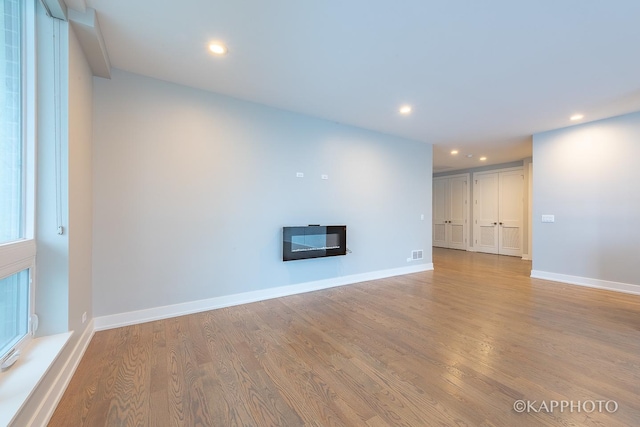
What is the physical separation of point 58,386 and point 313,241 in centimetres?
278

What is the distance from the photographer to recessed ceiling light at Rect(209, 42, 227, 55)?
7.45ft

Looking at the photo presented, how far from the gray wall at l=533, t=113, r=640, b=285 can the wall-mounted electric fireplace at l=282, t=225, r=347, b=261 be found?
3.76 m

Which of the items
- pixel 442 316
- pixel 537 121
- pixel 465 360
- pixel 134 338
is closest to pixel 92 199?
pixel 134 338

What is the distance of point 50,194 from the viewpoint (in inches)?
70.2

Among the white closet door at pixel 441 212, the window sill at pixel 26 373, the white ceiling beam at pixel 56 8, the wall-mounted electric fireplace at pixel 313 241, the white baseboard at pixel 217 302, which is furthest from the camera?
the white closet door at pixel 441 212

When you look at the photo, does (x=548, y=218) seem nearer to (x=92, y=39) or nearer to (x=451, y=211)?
(x=451, y=211)

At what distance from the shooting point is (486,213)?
297 inches

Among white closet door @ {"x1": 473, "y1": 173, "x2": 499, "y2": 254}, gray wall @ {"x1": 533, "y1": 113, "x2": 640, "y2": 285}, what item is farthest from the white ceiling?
white closet door @ {"x1": 473, "y1": 173, "x2": 499, "y2": 254}

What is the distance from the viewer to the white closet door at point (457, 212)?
8117mm

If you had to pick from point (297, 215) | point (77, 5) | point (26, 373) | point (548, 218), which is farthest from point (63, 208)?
point (548, 218)

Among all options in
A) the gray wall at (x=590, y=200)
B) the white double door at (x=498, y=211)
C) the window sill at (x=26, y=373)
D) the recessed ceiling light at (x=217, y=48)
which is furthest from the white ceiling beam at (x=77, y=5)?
the white double door at (x=498, y=211)

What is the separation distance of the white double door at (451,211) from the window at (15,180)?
9164 millimetres

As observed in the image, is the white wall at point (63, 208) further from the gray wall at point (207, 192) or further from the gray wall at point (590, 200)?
the gray wall at point (590, 200)

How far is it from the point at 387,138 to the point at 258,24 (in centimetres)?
332
